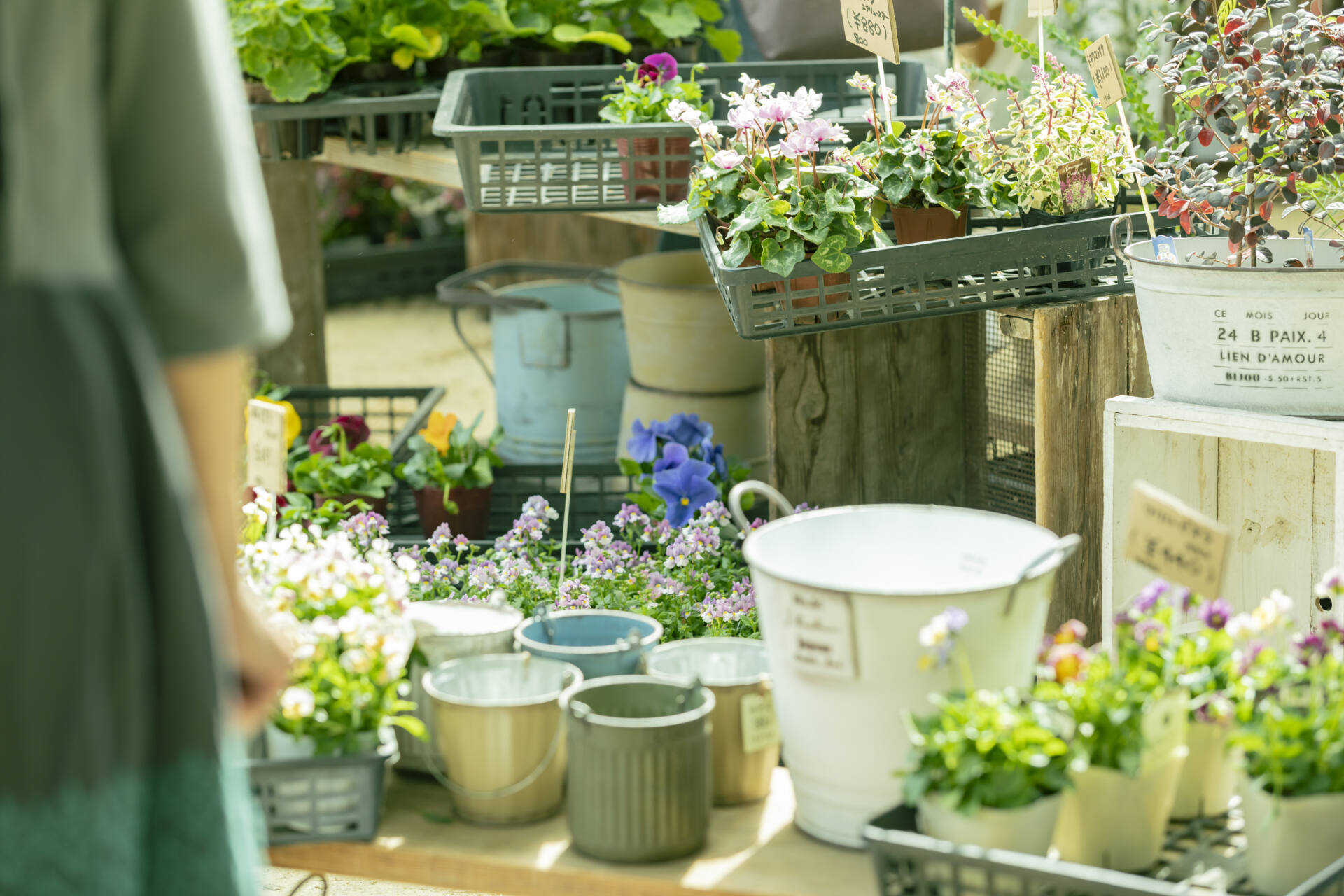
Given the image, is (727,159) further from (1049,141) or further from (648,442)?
(648,442)

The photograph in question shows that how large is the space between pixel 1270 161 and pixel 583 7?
1.61 metres

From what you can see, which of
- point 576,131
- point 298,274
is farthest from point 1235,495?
point 298,274

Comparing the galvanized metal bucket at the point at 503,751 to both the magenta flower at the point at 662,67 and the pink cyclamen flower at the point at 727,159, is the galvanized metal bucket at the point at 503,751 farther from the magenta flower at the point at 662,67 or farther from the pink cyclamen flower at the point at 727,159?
the magenta flower at the point at 662,67

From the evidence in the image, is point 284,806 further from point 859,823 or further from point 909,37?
point 909,37

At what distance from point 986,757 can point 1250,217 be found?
843mm

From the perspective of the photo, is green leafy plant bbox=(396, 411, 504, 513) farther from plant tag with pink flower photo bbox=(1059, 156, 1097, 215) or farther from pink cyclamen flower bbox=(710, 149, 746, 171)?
plant tag with pink flower photo bbox=(1059, 156, 1097, 215)

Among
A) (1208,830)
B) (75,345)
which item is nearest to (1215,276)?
(1208,830)

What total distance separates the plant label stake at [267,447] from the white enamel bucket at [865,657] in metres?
0.51

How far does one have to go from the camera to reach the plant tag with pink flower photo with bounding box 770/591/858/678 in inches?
43.0

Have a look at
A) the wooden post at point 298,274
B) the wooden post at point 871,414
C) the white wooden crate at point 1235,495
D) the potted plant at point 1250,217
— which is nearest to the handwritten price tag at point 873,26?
the potted plant at point 1250,217

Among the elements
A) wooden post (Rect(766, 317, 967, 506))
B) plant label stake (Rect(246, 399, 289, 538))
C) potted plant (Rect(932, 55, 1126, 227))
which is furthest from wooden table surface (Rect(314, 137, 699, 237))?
plant label stake (Rect(246, 399, 289, 538))

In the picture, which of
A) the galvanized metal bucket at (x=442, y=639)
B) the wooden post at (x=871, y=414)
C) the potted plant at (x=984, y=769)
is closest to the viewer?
the potted plant at (x=984, y=769)

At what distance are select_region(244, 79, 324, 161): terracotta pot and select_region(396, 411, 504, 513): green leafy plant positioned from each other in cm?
62

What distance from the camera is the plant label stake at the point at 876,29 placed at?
1868 mm
